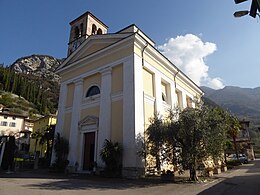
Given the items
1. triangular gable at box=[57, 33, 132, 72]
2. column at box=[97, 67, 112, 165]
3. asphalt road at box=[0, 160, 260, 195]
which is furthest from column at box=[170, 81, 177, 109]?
asphalt road at box=[0, 160, 260, 195]

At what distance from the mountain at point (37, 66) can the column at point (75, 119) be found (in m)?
104

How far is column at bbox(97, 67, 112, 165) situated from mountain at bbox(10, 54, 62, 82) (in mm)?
106873

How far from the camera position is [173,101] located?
18422 mm

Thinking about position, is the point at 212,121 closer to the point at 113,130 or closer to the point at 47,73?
the point at 113,130

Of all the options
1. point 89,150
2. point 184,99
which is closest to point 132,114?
point 89,150

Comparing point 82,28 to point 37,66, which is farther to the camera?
point 37,66

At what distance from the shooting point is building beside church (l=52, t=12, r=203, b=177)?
13.4m

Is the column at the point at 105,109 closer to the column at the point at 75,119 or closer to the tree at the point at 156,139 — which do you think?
the column at the point at 75,119

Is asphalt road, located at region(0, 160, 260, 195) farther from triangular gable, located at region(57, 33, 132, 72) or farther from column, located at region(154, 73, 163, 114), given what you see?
triangular gable, located at region(57, 33, 132, 72)

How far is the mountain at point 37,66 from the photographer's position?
11925 centimetres

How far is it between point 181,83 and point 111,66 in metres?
9.00

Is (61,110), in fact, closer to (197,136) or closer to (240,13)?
(197,136)

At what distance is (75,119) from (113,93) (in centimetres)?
447

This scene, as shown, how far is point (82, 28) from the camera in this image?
2420 cm
